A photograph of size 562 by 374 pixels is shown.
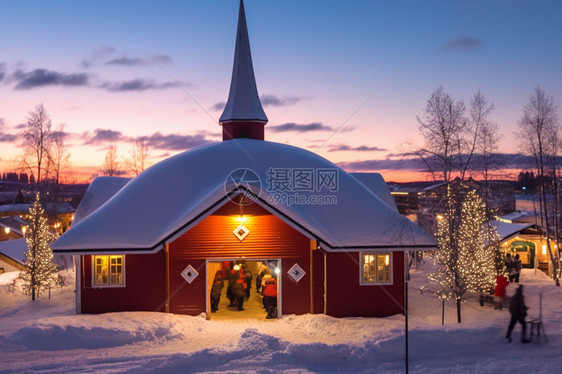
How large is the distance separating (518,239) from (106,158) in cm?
4080

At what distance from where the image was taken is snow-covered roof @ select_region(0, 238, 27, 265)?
110 feet

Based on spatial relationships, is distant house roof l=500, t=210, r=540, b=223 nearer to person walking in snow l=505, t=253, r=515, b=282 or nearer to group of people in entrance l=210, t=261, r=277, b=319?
person walking in snow l=505, t=253, r=515, b=282

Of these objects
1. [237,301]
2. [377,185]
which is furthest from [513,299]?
[377,185]

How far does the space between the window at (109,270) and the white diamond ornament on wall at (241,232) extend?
13.8 ft

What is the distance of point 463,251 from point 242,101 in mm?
12528

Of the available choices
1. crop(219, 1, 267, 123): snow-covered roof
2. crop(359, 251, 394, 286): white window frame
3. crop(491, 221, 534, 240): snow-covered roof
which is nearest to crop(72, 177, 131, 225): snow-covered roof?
crop(219, 1, 267, 123): snow-covered roof

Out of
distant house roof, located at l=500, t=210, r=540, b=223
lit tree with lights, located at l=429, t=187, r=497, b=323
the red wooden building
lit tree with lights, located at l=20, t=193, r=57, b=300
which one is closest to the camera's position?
lit tree with lights, located at l=429, t=187, r=497, b=323

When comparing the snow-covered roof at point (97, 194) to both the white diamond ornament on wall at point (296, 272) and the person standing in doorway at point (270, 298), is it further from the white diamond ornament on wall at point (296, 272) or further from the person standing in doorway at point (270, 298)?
the white diamond ornament on wall at point (296, 272)

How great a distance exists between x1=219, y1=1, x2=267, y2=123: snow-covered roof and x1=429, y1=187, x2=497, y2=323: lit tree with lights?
34.3 feet

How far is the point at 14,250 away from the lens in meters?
35.0

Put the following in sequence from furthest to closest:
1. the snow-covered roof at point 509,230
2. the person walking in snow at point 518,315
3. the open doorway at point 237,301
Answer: the snow-covered roof at point 509,230
the open doorway at point 237,301
the person walking in snow at point 518,315

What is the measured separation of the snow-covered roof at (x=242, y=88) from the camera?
71.5 ft

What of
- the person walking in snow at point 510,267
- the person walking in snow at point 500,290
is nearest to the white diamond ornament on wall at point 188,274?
the person walking in snow at point 500,290

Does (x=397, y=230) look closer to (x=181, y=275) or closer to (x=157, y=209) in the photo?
(x=181, y=275)
